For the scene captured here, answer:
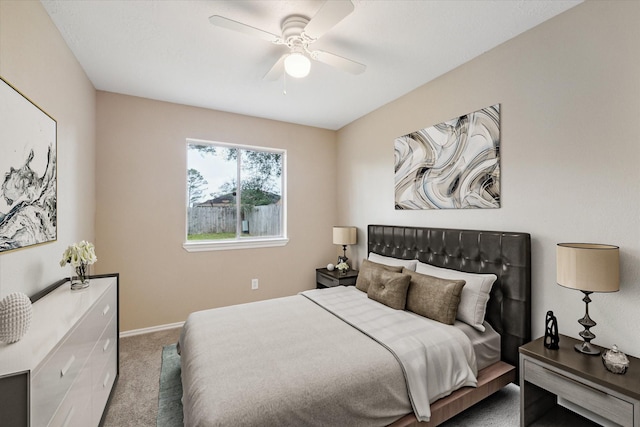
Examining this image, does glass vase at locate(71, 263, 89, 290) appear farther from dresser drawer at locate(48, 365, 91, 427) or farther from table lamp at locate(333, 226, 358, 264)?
table lamp at locate(333, 226, 358, 264)

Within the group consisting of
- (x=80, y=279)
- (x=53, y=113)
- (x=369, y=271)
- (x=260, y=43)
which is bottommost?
(x=369, y=271)

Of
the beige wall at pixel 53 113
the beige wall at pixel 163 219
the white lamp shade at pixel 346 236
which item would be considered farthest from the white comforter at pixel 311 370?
the white lamp shade at pixel 346 236

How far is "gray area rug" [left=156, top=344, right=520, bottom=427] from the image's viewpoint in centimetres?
185

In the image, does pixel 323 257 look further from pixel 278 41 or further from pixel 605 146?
pixel 605 146

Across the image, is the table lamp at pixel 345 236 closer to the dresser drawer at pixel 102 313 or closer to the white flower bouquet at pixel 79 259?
the dresser drawer at pixel 102 313

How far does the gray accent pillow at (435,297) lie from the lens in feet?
6.95

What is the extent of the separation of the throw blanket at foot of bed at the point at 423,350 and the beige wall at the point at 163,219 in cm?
192

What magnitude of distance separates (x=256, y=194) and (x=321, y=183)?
1.02 meters

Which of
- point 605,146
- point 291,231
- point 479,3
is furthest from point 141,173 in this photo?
point 605,146

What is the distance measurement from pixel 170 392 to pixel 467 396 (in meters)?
2.16

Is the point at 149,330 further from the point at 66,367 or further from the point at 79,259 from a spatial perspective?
the point at 66,367

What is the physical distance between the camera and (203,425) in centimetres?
120

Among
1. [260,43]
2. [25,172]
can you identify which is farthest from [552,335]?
[25,172]

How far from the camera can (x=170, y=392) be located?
219cm
